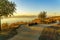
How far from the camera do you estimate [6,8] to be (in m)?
1.96

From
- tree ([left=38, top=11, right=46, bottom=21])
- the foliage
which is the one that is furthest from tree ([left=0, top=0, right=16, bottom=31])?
tree ([left=38, top=11, right=46, bottom=21])

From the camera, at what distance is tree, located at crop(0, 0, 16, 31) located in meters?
1.94

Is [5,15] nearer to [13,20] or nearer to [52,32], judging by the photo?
[13,20]

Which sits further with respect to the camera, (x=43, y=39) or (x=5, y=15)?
(x=5, y=15)

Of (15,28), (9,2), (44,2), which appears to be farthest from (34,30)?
(9,2)

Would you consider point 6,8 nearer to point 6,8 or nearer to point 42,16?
point 6,8

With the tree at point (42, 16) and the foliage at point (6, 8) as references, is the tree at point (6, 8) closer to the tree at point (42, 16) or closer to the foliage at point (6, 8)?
the foliage at point (6, 8)

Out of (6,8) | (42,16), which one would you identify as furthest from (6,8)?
(42,16)

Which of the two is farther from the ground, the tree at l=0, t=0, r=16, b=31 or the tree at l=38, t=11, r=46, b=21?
the tree at l=0, t=0, r=16, b=31

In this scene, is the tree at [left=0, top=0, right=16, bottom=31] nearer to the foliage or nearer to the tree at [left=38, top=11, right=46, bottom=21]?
the foliage

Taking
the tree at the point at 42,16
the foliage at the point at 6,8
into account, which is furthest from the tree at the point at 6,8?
the tree at the point at 42,16

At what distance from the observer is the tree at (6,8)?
1.94 metres

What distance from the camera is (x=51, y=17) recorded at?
2.02 meters

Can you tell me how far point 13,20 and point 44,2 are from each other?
0.64m
